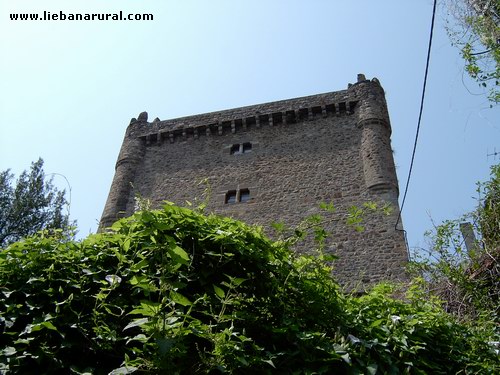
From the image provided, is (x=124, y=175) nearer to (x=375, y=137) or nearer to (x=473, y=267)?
(x=375, y=137)

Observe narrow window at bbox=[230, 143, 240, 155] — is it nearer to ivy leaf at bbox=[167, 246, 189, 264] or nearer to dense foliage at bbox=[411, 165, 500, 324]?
dense foliage at bbox=[411, 165, 500, 324]

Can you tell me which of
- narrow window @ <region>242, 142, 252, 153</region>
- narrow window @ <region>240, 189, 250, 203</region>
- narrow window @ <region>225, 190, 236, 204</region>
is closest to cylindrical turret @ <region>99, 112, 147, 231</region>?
narrow window @ <region>225, 190, 236, 204</region>

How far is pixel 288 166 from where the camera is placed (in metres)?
13.0

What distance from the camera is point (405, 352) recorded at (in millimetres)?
3494

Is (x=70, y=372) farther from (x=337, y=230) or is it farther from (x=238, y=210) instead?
(x=238, y=210)

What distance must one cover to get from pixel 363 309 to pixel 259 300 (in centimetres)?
90

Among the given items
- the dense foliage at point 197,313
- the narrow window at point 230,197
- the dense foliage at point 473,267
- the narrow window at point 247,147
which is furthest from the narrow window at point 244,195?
the dense foliage at point 197,313

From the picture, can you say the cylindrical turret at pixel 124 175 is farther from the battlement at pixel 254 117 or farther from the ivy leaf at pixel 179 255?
the ivy leaf at pixel 179 255

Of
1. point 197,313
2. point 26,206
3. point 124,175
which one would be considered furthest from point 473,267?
point 26,206

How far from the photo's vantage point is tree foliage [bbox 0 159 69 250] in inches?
789

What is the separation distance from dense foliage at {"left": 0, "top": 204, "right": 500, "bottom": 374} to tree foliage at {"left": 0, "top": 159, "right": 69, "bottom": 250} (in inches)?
675

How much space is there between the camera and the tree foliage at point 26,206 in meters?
20.0

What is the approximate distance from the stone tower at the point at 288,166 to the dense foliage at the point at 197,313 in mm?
6437

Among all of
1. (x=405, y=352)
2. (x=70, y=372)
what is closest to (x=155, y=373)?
(x=70, y=372)
